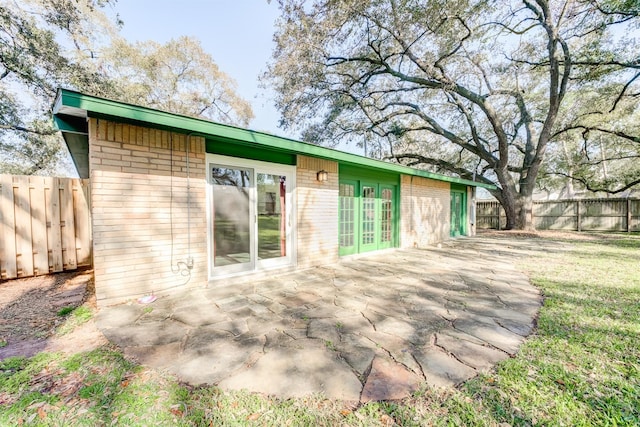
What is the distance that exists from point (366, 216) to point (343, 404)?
18.6ft

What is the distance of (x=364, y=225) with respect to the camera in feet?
23.2

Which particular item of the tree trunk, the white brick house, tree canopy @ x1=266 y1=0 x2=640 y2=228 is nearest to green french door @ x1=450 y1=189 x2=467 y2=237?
tree canopy @ x1=266 y1=0 x2=640 y2=228

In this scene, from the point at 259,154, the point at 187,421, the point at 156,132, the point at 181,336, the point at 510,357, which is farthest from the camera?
the point at 259,154

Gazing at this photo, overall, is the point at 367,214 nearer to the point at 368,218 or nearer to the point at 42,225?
the point at 368,218

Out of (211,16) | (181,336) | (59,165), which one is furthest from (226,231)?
(59,165)

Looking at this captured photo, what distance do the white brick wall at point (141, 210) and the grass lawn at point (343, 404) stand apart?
1294 millimetres

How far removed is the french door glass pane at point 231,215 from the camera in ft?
14.2

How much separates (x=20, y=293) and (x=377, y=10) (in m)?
10.9

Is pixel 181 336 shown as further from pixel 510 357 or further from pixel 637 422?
pixel 637 422

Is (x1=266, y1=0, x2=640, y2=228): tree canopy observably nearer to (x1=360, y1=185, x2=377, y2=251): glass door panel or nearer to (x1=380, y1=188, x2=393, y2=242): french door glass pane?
(x1=380, y1=188, x2=393, y2=242): french door glass pane

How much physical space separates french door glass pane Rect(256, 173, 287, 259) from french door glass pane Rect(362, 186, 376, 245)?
2.60 meters

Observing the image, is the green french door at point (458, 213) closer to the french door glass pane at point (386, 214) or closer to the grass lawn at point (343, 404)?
the french door glass pane at point (386, 214)

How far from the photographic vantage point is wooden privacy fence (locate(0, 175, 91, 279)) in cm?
429

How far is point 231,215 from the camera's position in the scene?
446 cm
